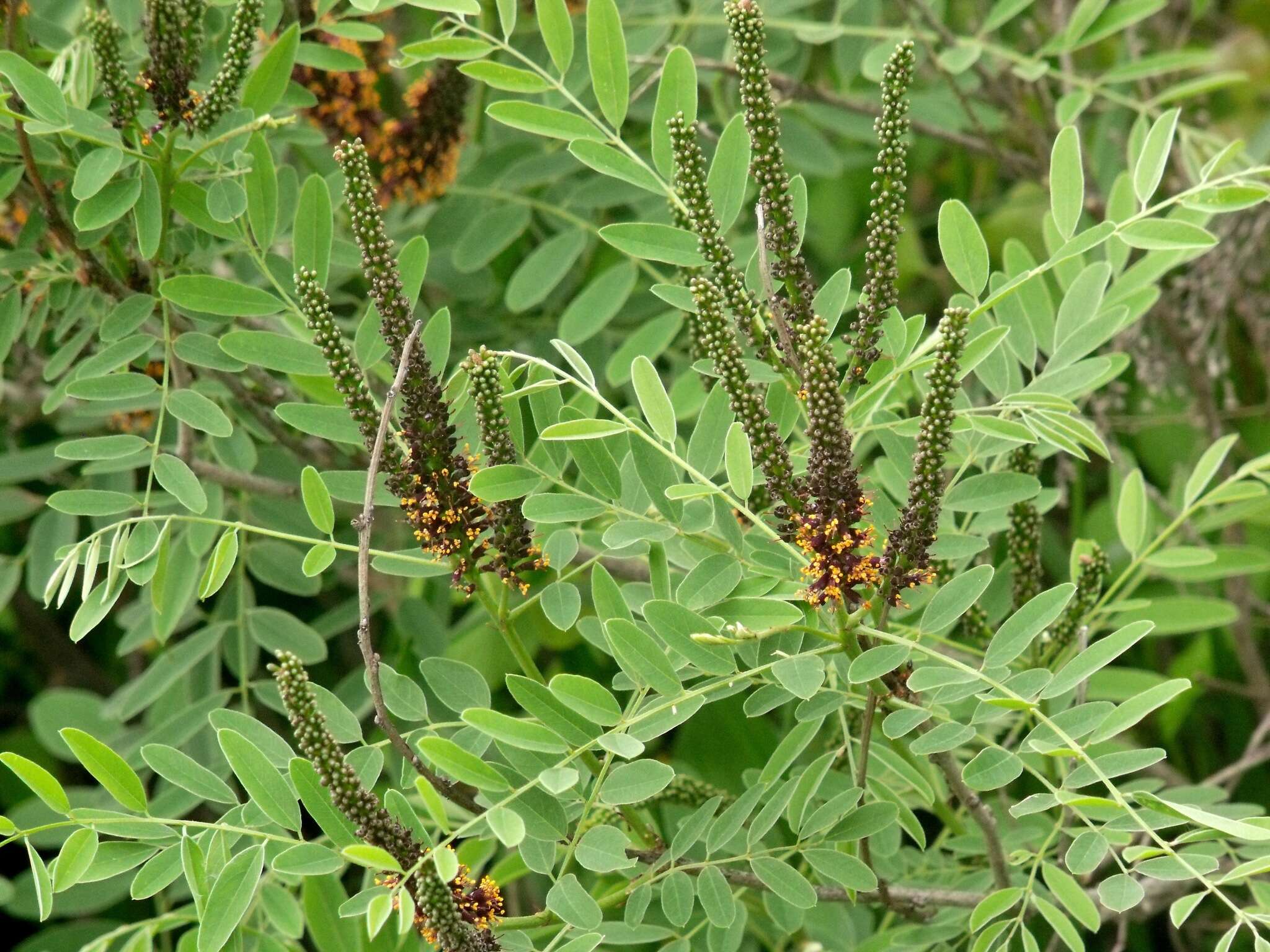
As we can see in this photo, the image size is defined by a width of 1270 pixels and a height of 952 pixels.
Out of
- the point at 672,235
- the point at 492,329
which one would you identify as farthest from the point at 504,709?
the point at 672,235

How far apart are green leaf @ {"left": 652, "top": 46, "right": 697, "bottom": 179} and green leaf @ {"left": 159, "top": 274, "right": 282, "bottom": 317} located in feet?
0.79

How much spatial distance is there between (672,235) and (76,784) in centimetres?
111

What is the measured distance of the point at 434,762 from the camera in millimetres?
573

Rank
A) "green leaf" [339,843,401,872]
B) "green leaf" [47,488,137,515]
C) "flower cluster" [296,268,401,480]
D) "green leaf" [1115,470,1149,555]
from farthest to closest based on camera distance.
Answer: "green leaf" [1115,470,1149,555], "green leaf" [47,488,137,515], "flower cluster" [296,268,401,480], "green leaf" [339,843,401,872]

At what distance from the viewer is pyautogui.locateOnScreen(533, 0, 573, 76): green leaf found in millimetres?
785

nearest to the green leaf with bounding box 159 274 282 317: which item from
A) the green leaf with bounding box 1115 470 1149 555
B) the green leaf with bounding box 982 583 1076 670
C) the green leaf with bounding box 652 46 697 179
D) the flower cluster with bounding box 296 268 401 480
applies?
the flower cluster with bounding box 296 268 401 480

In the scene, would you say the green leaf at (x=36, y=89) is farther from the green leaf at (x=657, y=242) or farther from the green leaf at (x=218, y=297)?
the green leaf at (x=657, y=242)

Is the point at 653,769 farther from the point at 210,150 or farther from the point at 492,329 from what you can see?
the point at 492,329

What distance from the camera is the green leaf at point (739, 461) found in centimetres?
60

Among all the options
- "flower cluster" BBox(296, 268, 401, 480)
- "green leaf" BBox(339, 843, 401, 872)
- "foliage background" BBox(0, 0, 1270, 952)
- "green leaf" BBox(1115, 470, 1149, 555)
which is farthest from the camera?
"foliage background" BBox(0, 0, 1270, 952)

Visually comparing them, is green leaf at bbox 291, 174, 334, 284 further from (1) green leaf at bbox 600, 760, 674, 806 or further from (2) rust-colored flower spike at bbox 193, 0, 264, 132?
(1) green leaf at bbox 600, 760, 674, 806

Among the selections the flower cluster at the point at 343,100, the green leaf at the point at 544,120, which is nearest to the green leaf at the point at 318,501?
the green leaf at the point at 544,120

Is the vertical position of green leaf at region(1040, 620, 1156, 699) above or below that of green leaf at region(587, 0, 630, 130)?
below

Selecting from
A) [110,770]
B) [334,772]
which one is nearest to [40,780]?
[110,770]
